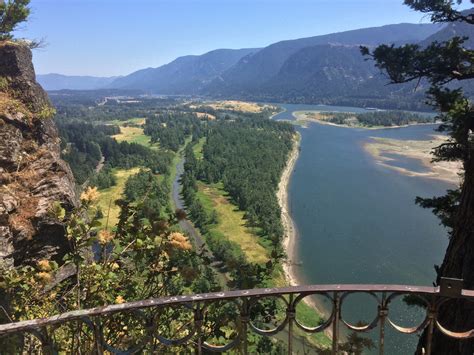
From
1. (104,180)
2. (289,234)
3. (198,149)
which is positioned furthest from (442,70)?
(198,149)

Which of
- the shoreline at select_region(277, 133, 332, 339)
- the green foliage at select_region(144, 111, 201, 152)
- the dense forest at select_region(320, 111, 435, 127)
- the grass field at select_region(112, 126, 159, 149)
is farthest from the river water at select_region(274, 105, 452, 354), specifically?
the dense forest at select_region(320, 111, 435, 127)

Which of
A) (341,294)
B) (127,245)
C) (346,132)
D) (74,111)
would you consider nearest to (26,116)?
(127,245)

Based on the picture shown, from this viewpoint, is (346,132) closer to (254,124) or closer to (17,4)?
(254,124)

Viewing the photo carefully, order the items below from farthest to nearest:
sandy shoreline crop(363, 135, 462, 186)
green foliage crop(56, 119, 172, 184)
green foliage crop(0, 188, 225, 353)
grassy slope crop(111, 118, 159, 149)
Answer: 1. grassy slope crop(111, 118, 159, 149)
2. green foliage crop(56, 119, 172, 184)
3. sandy shoreline crop(363, 135, 462, 186)
4. green foliage crop(0, 188, 225, 353)

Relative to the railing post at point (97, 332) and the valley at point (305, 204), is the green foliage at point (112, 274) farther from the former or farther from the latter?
the railing post at point (97, 332)

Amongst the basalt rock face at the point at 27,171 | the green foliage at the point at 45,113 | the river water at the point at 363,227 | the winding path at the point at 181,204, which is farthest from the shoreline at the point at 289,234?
the winding path at the point at 181,204

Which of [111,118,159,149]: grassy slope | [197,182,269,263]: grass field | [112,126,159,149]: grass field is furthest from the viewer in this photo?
[111,118,159,149]: grassy slope

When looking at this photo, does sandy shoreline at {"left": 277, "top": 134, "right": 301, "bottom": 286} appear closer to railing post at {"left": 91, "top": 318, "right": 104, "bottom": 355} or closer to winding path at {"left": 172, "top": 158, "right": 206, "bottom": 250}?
winding path at {"left": 172, "top": 158, "right": 206, "bottom": 250}
